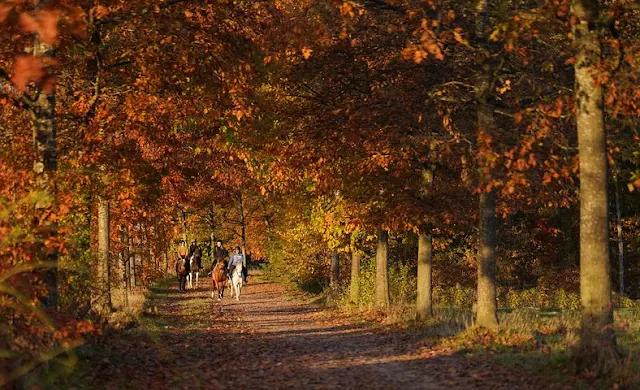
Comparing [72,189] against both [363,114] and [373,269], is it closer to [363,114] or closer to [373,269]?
[363,114]

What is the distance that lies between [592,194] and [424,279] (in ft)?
36.0

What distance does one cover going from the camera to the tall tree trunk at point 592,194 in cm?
1371

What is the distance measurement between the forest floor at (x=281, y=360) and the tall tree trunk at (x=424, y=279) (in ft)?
3.70

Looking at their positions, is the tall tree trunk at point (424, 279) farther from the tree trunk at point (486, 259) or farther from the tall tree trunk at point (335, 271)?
the tall tree trunk at point (335, 271)

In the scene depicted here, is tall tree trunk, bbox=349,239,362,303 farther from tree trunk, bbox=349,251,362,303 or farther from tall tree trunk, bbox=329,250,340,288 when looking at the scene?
tall tree trunk, bbox=329,250,340,288

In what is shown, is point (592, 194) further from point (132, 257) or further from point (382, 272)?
point (132, 257)

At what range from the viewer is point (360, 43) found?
2177 cm

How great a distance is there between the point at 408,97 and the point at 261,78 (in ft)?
13.6

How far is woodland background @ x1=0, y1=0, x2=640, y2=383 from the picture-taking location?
44.5 ft

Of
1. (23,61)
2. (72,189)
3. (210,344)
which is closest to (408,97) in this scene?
(210,344)

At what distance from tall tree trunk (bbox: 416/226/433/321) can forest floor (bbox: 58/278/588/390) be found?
1127 millimetres

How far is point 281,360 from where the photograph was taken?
17.2 meters

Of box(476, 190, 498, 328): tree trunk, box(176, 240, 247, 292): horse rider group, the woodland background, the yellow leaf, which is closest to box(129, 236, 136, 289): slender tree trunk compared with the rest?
box(176, 240, 247, 292): horse rider group

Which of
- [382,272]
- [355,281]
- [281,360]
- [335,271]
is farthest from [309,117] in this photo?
[335,271]
